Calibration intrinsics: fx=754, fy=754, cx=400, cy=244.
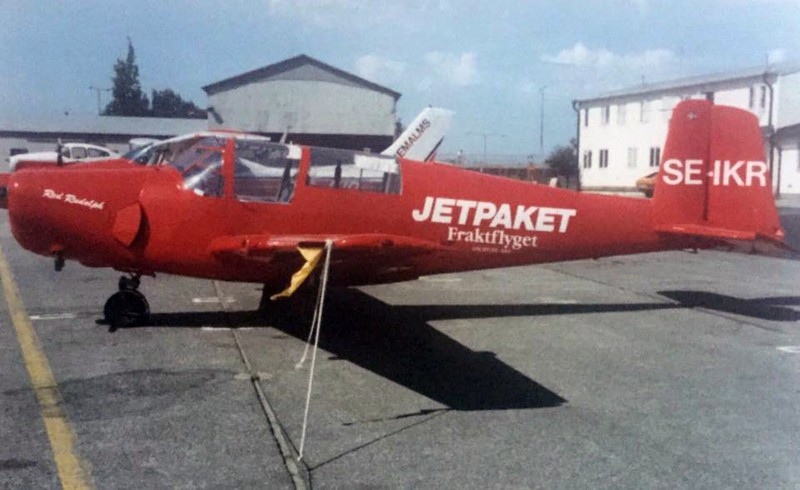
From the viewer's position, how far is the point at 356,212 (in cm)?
871

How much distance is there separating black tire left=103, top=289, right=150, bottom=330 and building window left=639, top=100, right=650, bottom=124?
1837 inches

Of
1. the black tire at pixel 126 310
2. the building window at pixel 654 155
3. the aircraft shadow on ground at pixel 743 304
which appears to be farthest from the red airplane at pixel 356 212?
the building window at pixel 654 155

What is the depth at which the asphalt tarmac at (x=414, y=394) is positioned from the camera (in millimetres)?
4777

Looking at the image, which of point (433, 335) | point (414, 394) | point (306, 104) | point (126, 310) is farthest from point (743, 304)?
point (306, 104)

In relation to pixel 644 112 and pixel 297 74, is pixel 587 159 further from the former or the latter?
pixel 297 74

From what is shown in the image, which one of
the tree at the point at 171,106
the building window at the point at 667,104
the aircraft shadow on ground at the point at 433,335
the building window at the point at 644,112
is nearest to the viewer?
the aircraft shadow on ground at the point at 433,335

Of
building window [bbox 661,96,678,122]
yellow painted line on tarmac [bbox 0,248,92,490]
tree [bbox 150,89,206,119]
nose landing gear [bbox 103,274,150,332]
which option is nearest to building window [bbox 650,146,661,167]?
building window [bbox 661,96,678,122]

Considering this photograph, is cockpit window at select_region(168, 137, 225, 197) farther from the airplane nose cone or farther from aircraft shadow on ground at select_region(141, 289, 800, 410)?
aircraft shadow on ground at select_region(141, 289, 800, 410)

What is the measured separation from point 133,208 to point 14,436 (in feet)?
11.5

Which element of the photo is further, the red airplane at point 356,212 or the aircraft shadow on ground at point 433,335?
the red airplane at point 356,212

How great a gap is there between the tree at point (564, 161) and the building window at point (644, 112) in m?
8.21

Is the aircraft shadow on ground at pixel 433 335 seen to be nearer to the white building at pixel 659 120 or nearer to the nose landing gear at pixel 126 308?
the nose landing gear at pixel 126 308

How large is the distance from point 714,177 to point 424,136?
14405 millimetres

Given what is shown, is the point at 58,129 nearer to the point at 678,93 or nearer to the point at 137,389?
the point at 678,93
